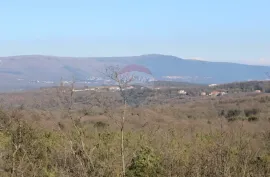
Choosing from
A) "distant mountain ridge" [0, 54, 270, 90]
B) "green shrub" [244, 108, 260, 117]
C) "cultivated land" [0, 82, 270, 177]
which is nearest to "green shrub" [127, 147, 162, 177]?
"cultivated land" [0, 82, 270, 177]

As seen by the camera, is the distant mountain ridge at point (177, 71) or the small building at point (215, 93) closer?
the small building at point (215, 93)

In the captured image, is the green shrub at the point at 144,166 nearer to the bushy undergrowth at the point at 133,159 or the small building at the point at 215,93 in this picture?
the bushy undergrowth at the point at 133,159

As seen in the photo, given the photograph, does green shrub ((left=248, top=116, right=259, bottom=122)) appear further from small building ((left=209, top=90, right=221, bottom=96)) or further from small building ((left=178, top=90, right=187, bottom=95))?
small building ((left=178, top=90, right=187, bottom=95))

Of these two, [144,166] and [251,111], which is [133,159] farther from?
[251,111]

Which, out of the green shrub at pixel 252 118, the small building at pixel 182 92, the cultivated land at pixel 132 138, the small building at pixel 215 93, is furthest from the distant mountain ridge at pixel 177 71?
the green shrub at pixel 252 118

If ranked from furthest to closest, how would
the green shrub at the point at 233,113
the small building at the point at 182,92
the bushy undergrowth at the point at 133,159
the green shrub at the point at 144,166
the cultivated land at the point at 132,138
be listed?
the small building at the point at 182,92 < the green shrub at the point at 233,113 < the green shrub at the point at 144,166 < the cultivated land at the point at 132,138 < the bushy undergrowth at the point at 133,159

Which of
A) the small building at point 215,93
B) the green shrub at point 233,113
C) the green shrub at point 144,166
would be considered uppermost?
the green shrub at point 144,166

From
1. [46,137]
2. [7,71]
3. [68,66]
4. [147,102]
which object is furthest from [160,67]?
[46,137]

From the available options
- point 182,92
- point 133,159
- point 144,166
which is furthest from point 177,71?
point 144,166

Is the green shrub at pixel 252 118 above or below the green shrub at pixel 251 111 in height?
below

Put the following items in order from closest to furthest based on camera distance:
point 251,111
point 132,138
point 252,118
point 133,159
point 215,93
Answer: point 133,159 → point 132,138 → point 252,118 → point 251,111 → point 215,93

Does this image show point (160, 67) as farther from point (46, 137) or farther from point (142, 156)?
point (142, 156)
